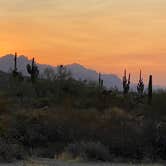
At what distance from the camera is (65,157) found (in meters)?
28.8

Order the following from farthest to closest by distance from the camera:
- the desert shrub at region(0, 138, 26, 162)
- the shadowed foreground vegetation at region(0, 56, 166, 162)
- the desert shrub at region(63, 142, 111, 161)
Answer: the shadowed foreground vegetation at region(0, 56, 166, 162), the desert shrub at region(63, 142, 111, 161), the desert shrub at region(0, 138, 26, 162)

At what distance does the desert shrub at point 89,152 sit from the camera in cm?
2910

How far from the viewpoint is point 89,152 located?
29406 mm

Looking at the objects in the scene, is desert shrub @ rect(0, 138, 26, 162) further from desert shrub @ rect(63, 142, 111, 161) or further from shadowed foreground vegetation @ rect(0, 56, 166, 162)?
desert shrub @ rect(63, 142, 111, 161)

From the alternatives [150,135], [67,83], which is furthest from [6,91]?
[150,135]

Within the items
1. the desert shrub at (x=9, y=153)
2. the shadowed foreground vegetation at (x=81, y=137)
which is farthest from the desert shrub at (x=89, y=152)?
the desert shrub at (x=9, y=153)

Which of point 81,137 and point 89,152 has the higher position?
point 81,137

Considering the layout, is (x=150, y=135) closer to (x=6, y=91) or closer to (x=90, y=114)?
(x=90, y=114)

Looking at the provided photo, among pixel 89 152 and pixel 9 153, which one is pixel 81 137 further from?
pixel 9 153

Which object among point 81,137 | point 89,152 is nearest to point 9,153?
point 89,152

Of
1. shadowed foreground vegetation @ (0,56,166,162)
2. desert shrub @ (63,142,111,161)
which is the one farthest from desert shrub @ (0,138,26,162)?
desert shrub @ (63,142,111,161)

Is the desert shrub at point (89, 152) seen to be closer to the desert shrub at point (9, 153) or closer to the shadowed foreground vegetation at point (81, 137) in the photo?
the shadowed foreground vegetation at point (81, 137)

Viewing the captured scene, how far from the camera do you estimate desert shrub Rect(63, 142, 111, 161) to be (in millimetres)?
29102

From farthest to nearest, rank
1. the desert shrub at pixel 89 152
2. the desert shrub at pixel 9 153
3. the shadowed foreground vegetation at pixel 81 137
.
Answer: the shadowed foreground vegetation at pixel 81 137
the desert shrub at pixel 89 152
the desert shrub at pixel 9 153
